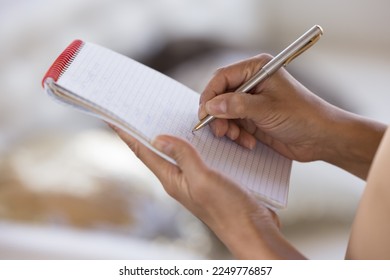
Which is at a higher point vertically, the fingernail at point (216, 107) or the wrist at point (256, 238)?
the fingernail at point (216, 107)

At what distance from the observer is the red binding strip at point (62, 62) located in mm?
698

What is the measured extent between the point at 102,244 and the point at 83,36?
58 centimetres

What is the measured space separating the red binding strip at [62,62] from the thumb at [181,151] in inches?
5.8

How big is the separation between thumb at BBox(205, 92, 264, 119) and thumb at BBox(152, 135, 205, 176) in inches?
4.8

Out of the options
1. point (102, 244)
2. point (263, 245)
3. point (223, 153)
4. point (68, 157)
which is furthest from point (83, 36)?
point (263, 245)

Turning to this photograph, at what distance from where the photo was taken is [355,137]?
84cm

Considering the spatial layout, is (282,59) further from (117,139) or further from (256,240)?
(117,139)

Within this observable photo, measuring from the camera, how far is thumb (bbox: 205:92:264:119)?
783 mm

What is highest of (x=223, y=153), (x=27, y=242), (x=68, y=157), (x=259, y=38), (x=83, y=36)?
(x=259, y=38)

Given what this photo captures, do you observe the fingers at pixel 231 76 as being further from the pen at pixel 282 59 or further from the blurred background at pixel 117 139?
the blurred background at pixel 117 139

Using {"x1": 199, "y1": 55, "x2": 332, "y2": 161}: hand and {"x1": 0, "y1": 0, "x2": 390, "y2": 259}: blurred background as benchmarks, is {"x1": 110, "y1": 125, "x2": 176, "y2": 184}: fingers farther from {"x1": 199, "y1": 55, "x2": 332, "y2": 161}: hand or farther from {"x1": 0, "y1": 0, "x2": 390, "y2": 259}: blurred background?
{"x1": 0, "y1": 0, "x2": 390, "y2": 259}: blurred background

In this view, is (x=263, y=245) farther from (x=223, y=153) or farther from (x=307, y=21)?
(x=307, y=21)

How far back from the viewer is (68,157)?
1176 millimetres

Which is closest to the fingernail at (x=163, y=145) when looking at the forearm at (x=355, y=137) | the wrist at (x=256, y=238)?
the wrist at (x=256, y=238)
